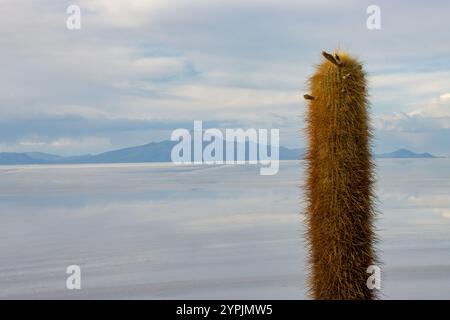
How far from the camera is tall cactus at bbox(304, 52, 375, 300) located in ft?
26.2

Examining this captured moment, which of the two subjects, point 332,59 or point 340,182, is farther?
point 332,59

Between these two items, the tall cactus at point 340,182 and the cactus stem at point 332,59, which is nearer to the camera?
the tall cactus at point 340,182

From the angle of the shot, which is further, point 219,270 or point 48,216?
point 48,216

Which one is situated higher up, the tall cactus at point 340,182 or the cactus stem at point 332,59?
the cactus stem at point 332,59

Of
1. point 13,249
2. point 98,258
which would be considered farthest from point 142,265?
point 13,249

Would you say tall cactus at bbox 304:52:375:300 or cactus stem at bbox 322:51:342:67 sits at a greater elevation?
→ cactus stem at bbox 322:51:342:67

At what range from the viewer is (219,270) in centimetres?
1385

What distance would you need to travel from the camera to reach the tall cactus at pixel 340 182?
26.2 ft

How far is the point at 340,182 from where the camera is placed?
7969 mm

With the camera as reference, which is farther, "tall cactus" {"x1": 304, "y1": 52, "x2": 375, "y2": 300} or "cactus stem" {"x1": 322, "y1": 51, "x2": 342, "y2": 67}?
"cactus stem" {"x1": 322, "y1": 51, "x2": 342, "y2": 67}

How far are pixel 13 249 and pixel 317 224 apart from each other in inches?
419

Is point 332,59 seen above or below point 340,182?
above
